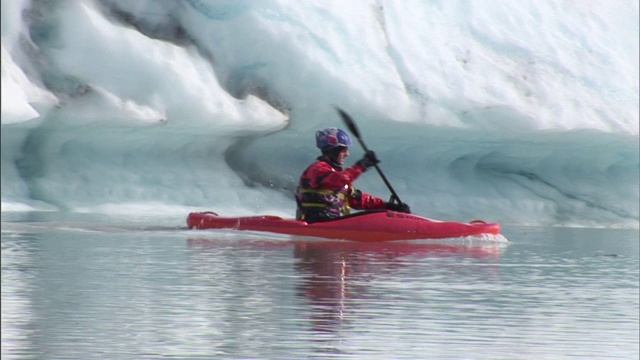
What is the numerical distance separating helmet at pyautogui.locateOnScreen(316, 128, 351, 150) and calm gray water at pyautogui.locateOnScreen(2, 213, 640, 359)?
1.20m

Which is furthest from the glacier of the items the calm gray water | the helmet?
the calm gray water

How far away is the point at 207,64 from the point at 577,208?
437cm

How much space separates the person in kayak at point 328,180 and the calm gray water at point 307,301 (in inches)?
34.1

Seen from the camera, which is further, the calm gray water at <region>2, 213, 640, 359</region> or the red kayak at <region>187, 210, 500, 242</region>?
the red kayak at <region>187, 210, 500, 242</region>

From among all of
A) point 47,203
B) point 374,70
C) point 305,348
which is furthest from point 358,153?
point 305,348

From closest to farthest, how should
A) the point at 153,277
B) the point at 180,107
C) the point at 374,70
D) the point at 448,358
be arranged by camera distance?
the point at 448,358
the point at 153,277
the point at 180,107
the point at 374,70

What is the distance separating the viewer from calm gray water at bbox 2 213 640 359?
5016mm

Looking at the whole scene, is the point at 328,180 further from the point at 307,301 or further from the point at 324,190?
the point at 307,301

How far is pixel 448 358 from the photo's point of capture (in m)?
4.88

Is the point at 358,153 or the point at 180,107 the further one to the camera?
the point at 358,153

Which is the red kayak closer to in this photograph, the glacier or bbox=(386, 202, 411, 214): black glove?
bbox=(386, 202, 411, 214): black glove

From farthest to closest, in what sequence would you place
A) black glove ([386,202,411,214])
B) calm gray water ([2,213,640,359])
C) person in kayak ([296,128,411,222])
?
black glove ([386,202,411,214]) → person in kayak ([296,128,411,222]) → calm gray water ([2,213,640,359])

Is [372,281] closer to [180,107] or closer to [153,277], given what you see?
[153,277]

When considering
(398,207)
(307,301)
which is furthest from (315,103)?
(307,301)
